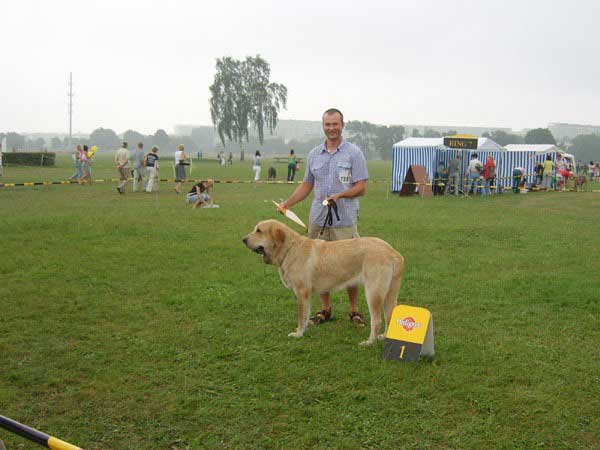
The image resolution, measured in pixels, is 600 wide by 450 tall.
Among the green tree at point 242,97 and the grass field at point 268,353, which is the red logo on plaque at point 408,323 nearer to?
the grass field at point 268,353

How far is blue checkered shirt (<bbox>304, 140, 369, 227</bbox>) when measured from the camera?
599cm

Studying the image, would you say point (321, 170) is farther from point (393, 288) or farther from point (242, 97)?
point (242, 97)

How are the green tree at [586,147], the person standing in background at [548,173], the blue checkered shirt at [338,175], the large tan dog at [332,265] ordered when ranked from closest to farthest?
the large tan dog at [332,265] < the blue checkered shirt at [338,175] < the person standing in background at [548,173] < the green tree at [586,147]

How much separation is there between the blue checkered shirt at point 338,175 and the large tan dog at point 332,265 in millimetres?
592

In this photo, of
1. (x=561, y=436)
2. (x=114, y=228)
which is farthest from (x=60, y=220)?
(x=561, y=436)

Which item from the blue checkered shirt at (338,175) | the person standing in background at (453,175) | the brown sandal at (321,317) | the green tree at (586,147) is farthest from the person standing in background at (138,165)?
the green tree at (586,147)

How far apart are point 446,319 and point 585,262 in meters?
4.58

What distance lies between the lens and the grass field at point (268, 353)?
3.92m

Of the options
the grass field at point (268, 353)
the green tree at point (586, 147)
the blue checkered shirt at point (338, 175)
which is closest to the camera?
the grass field at point (268, 353)

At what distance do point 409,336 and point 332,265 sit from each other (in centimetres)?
106

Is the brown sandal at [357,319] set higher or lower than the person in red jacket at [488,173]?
lower

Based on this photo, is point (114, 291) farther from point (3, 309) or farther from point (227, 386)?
point (227, 386)

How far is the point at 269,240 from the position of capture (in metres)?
5.66

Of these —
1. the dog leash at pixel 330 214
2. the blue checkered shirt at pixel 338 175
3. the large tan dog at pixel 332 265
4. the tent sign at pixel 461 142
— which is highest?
the tent sign at pixel 461 142
